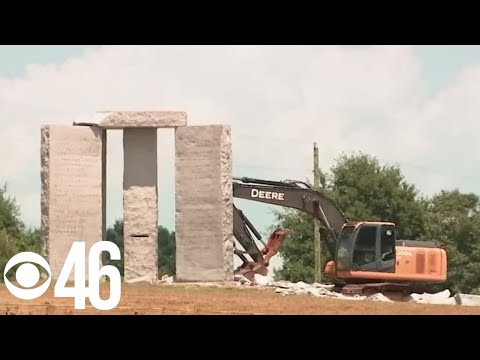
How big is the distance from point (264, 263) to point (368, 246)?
431cm

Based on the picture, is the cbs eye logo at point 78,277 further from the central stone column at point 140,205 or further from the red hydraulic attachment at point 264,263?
the red hydraulic attachment at point 264,263

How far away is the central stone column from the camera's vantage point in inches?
1022

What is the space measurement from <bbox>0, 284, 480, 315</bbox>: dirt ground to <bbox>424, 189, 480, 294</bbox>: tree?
77.9ft

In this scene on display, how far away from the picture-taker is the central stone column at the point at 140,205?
26.0 meters

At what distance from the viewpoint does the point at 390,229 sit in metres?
24.6

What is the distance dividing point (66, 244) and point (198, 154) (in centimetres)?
371

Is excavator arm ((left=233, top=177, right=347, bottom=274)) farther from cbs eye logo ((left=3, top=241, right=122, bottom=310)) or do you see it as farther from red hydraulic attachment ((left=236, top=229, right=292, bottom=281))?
cbs eye logo ((left=3, top=241, right=122, bottom=310))

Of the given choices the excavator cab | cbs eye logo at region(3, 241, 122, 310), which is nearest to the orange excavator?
the excavator cab

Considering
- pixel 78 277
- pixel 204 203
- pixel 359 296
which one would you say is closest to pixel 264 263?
pixel 204 203

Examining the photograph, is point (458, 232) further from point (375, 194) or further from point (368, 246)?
point (368, 246)
